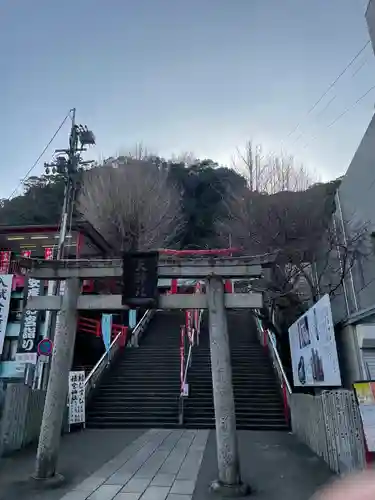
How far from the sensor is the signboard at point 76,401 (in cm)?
1139

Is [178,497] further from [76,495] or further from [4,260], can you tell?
[4,260]

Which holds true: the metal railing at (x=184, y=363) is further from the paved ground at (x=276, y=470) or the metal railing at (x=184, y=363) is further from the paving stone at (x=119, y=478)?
the paving stone at (x=119, y=478)

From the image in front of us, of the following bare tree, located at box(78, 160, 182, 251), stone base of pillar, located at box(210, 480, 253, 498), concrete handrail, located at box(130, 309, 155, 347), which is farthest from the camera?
A: bare tree, located at box(78, 160, 182, 251)

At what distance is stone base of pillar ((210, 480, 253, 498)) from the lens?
Answer: 545 cm

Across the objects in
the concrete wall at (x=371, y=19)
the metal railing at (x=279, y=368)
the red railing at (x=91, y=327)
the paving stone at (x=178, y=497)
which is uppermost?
the concrete wall at (x=371, y=19)

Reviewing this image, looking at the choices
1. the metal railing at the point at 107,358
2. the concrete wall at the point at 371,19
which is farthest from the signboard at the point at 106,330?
the concrete wall at the point at 371,19

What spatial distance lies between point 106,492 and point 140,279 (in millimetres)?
3402

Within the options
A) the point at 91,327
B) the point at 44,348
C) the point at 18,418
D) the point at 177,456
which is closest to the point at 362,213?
the point at 177,456

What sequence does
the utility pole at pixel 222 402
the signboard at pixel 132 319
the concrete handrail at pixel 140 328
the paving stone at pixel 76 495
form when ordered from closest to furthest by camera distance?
1. the paving stone at pixel 76 495
2. the utility pole at pixel 222 402
3. the concrete handrail at pixel 140 328
4. the signboard at pixel 132 319

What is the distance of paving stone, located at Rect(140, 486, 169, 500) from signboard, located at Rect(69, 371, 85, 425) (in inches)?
250

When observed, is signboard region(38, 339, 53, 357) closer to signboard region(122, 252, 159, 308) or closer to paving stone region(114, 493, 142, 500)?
signboard region(122, 252, 159, 308)

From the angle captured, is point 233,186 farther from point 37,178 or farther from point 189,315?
point 37,178

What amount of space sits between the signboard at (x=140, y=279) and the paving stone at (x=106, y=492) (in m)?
2.89

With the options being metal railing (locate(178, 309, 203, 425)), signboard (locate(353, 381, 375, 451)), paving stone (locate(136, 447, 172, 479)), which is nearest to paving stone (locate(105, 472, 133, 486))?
paving stone (locate(136, 447, 172, 479))
